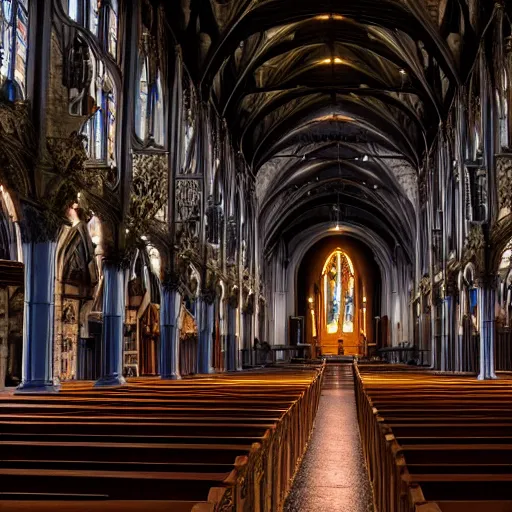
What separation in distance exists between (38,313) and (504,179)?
41.4ft

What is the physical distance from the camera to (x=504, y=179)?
22109 mm

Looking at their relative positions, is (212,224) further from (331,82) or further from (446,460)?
(446,460)

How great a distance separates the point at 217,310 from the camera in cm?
3381

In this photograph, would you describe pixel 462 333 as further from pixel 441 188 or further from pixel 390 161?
pixel 390 161

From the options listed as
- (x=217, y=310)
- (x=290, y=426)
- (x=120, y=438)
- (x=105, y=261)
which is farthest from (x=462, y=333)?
→ (x=120, y=438)

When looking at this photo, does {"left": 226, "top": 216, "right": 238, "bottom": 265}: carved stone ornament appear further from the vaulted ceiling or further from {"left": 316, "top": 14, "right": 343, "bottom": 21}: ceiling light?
{"left": 316, "top": 14, "right": 343, "bottom": 21}: ceiling light

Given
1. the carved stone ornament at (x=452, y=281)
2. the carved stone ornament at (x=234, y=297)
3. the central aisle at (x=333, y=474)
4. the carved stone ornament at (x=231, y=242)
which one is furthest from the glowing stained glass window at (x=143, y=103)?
the carved stone ornament at (x=234, y=297)

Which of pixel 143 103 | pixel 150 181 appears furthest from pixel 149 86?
pixel 150 181

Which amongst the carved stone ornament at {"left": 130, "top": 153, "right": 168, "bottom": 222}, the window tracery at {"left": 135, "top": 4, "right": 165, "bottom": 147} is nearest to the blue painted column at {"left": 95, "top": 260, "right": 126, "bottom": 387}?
the carved stone ornament at {"left": 130, "top": 153, "right": 168, "bottom": 222}

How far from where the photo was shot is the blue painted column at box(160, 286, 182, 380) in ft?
81.7

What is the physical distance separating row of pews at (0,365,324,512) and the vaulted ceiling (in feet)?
70.2

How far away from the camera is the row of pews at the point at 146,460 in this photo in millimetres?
3943

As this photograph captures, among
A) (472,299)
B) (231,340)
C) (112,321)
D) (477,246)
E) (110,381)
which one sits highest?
(477,246)

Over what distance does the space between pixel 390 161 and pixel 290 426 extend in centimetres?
3918
